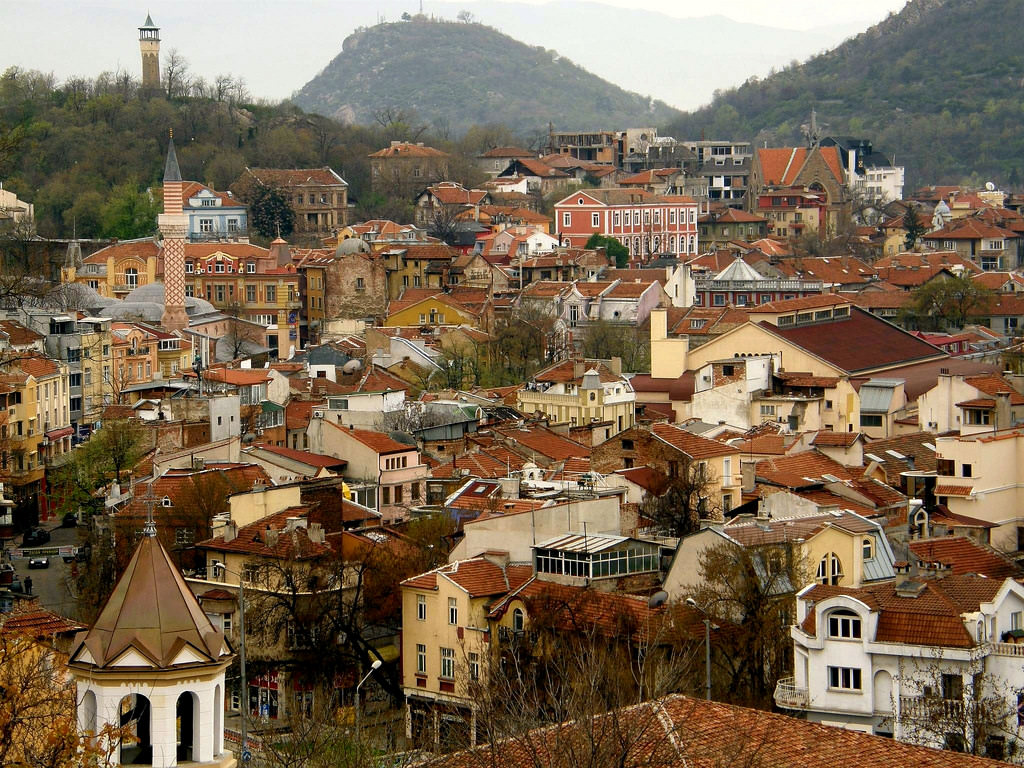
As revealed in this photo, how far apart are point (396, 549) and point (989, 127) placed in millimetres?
109427

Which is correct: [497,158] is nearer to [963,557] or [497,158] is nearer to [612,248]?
[612,248]

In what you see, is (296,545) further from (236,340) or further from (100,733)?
(236,340)

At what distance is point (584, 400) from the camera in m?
47.8

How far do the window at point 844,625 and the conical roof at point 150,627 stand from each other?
10.7 metres

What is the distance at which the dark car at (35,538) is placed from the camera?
4022 centimetres

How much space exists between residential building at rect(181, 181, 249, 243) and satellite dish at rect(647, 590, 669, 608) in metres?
54.4

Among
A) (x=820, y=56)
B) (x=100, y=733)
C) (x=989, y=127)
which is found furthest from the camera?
(x=820, y=56)

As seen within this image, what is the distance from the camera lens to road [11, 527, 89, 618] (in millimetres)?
33312

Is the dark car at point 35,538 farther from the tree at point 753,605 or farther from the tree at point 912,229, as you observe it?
the tree at point 912,229

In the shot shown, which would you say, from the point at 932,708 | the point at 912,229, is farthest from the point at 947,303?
the point at 932,708

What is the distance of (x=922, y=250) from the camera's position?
292ft

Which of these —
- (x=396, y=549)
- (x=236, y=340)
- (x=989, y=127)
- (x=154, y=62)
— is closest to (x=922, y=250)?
(x=236, y=340)

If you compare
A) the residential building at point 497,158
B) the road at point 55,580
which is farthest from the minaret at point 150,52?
the road at point 55,580

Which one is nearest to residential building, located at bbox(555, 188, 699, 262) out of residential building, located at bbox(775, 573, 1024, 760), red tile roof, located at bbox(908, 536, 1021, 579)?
red tile roof, located at bbox(908, 536, 1021, 579)
